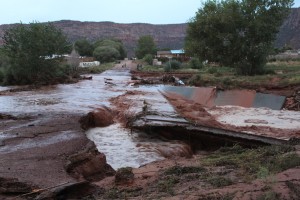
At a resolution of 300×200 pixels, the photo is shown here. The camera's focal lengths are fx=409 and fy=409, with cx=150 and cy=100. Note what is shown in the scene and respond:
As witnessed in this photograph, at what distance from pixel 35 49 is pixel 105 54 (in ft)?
207

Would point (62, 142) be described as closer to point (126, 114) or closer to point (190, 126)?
point (190, 126)

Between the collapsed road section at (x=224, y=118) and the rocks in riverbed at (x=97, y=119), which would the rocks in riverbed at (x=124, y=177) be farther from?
the rocks in riverbed at (x=97, y=119)

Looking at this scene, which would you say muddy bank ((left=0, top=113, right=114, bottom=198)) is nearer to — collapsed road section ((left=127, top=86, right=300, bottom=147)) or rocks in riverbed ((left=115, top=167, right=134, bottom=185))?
rocks in riverbed ((left=115, top=167, right=134, bottom=185))

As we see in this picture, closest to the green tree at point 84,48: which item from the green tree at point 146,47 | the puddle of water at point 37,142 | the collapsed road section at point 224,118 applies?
the green tree at point 146,47

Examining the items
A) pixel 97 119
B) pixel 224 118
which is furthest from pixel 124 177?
pixel 224 118

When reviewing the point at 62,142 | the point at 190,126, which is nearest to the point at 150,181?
the point at 62,142

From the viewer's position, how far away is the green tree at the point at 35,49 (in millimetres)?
35469

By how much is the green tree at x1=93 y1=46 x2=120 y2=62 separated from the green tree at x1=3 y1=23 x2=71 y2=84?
6001 centimetres

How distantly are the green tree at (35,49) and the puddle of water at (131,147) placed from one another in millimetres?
23336

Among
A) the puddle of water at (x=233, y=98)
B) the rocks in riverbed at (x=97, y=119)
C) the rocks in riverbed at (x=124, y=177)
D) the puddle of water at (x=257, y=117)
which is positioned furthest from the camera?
the puddle of water at (x=233, y=98)

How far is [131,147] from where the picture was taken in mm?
11805

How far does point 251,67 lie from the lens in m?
30.9

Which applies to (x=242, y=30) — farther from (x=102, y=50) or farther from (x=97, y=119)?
(x=102, y=50)

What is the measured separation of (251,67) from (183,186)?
84.9ft
